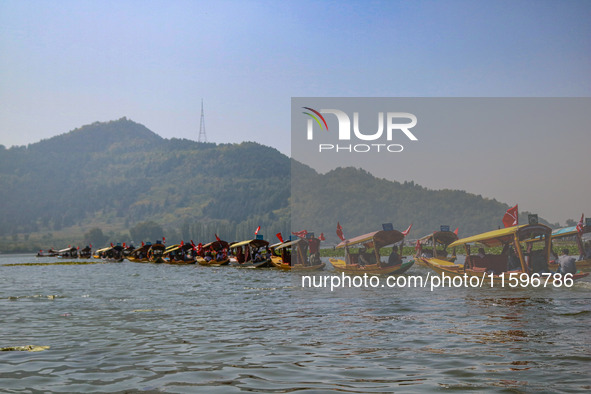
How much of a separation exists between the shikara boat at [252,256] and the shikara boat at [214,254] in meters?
2.23

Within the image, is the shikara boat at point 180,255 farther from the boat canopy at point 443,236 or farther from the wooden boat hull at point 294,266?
the boat canopy at point 443,236

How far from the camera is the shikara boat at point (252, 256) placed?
6359 centimetres

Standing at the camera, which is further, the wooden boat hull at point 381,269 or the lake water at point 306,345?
the wooden boat hull at point 381,269

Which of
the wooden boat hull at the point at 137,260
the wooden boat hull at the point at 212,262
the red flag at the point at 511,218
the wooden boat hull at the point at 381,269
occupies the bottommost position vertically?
the wooden boat hull at the point at 137,260

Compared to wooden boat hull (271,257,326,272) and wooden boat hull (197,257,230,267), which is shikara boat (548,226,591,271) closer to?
wooden boat hull (271,257,326,272)

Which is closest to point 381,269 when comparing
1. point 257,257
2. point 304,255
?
→ point 304,255

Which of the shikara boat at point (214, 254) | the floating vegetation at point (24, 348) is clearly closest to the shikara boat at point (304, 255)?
the shikara boat at point (214, 254)

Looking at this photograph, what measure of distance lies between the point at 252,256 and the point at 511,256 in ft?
134

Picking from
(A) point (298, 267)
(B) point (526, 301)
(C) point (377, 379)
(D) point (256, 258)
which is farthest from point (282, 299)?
(D) point (256, 258)

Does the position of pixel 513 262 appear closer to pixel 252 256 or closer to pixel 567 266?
pixel 567 266

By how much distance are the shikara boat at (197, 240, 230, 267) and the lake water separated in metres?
48.2

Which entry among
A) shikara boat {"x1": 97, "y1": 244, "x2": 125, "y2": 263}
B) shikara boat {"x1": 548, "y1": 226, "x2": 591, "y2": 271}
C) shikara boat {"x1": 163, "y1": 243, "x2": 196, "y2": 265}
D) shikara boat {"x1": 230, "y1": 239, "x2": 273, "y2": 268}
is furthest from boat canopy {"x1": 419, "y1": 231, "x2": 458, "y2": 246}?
shikara boat {"x1": 97, "y1": 244, "x2": 125, "y2": 263}

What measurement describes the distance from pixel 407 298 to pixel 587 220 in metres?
13.5

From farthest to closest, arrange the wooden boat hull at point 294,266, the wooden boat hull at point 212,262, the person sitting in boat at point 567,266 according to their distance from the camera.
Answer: the wooden boat hull at point 212,262 → the wooden boat hull at point 294,266 → the person sitting in boat at point 567,266
